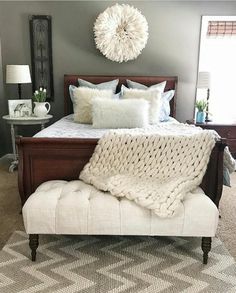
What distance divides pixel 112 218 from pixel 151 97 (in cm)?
193

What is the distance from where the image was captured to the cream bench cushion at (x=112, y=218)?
1849 millimetres

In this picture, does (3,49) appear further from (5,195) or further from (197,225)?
(197,225)

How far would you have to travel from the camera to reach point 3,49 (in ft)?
13.4

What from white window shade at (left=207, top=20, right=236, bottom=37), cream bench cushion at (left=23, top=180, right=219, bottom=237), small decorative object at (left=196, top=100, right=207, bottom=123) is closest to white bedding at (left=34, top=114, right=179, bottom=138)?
cream bench cushion at (left=23, top=180, right=219, bottom=237)

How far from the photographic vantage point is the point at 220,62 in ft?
14.0

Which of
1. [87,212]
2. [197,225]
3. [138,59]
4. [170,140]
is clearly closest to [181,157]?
[170,140]

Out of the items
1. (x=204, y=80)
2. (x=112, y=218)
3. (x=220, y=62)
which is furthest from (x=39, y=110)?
(x=220, y=62)

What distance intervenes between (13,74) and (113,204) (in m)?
2.57

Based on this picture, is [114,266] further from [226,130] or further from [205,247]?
[226,130]

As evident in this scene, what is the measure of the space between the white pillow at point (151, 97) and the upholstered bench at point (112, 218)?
1646 mm

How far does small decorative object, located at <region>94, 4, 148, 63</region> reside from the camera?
151 inches

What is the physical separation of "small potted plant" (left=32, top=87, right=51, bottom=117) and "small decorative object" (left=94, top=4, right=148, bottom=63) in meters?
0.98

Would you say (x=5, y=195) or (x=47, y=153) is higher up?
(x=47, y=153)

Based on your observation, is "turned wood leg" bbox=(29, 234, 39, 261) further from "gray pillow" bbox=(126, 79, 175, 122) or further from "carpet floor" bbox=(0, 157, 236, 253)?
"gray pillow" bbox=(126, 79, 175, 122)
